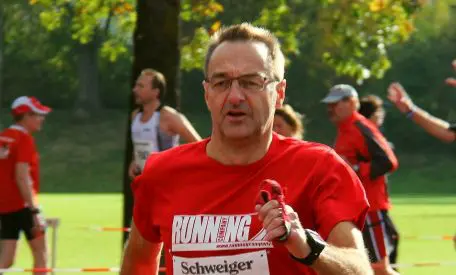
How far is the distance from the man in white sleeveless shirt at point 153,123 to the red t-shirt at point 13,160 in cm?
101

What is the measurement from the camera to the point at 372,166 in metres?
12.4

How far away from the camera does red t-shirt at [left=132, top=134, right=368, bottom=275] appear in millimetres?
4496

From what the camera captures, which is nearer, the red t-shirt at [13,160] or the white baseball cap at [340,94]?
the red t-shirt at [13,160]

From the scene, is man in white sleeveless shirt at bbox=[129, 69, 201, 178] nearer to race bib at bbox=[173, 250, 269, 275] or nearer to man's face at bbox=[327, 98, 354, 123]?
man's face at bbox=[327, 98, 354, 123]

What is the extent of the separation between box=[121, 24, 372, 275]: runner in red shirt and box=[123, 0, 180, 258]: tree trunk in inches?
307

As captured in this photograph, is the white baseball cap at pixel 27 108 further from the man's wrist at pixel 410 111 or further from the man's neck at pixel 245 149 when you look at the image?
the man's neck at pixel 245 149

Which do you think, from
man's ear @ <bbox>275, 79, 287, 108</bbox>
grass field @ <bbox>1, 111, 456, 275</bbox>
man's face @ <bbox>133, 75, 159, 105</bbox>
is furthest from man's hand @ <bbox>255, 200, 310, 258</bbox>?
grass field @ <bbox>1, 111, 456, 275</bbox>

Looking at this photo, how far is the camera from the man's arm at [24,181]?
501 inches

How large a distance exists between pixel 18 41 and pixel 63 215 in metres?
43.5

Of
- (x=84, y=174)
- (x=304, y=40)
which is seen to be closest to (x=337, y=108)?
(x=84, y=174)

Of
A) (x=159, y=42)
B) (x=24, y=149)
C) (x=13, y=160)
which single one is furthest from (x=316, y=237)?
(x=13, y=160)

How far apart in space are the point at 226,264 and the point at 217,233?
0.33 ft

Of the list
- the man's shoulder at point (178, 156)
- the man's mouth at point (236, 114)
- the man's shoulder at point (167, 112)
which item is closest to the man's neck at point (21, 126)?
the man's shoulder at point (167, 112)

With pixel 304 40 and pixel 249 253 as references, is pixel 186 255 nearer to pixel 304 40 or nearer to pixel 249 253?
pixel 249 253
